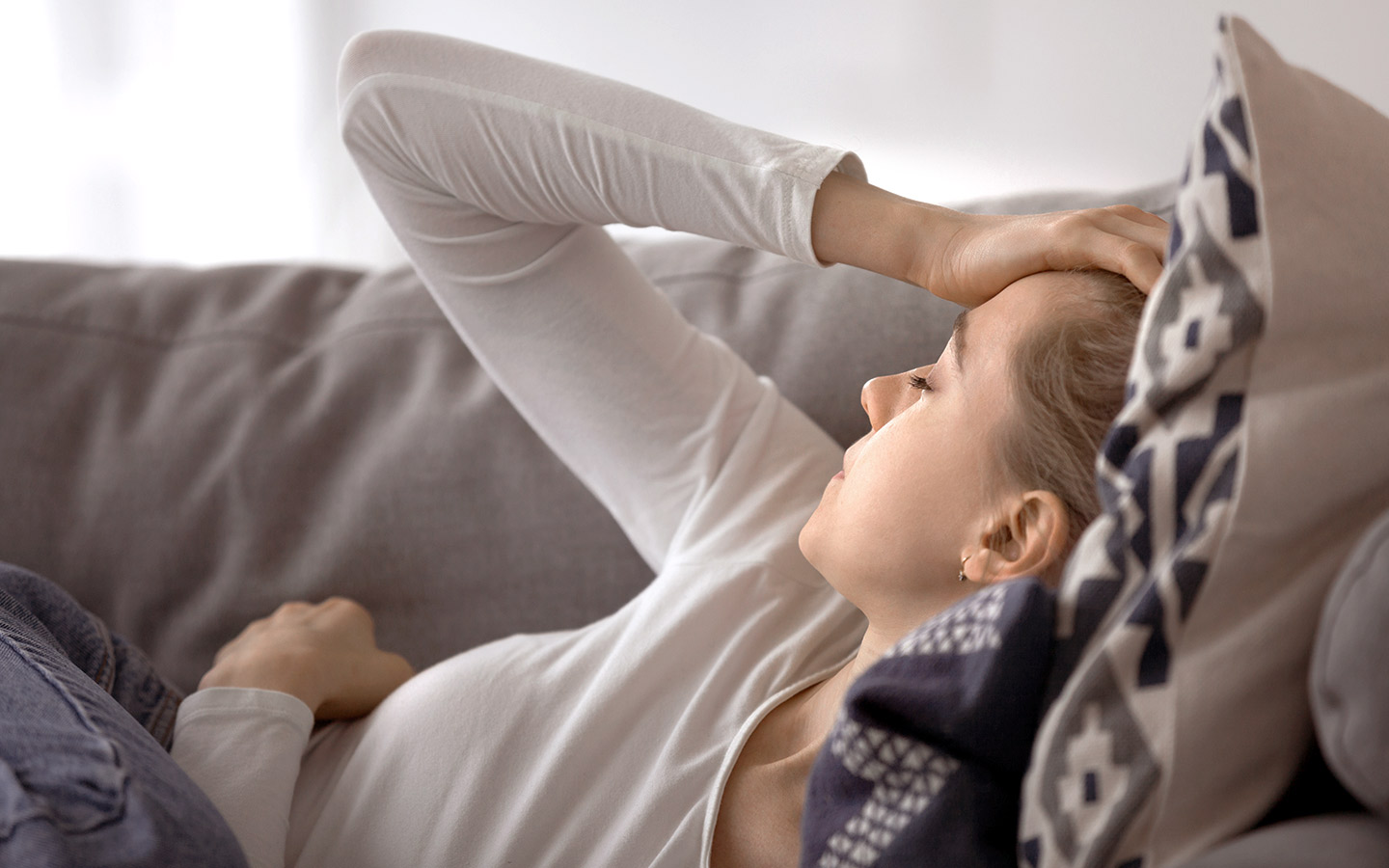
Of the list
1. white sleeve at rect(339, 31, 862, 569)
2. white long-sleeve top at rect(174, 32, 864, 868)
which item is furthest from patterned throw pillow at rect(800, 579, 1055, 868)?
white sleeve at rect(339, 31, 862, 569)

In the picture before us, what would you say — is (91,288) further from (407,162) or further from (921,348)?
(921,348)

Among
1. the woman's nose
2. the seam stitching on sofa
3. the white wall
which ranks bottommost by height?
the seam stitching on sofa

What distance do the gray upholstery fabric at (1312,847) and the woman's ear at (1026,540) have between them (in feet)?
0.82

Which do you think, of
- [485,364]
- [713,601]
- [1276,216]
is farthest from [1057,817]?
[485,364]

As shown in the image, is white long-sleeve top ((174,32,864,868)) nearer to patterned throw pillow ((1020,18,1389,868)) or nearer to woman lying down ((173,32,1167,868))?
woman lying down ((173,32,1167,868))

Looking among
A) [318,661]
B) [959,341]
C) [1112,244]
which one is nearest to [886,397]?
[959,341]

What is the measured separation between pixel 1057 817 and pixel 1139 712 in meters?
0.07

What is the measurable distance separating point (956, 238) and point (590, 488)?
0.52 m

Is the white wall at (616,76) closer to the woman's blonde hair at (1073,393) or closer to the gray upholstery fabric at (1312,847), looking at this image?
the woman's blonde hair at (1073,393)

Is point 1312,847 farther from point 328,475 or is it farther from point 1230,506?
point 328,475

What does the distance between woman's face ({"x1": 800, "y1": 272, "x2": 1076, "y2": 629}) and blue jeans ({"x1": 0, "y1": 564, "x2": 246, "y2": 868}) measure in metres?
0.49

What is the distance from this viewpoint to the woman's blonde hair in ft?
2.41

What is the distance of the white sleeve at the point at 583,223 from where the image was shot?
87cm

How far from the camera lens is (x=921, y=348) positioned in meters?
1.12
